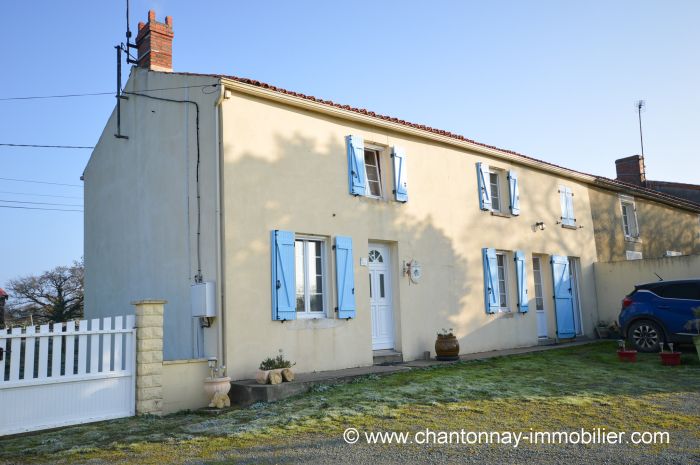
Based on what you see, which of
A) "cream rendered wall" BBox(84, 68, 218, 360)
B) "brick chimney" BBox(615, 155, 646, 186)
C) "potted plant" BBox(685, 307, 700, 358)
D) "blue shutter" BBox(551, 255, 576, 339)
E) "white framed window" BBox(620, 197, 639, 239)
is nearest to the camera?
"cream rendered wall" BBox(84, 68, 218, 360)

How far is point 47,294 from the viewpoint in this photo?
27062mm

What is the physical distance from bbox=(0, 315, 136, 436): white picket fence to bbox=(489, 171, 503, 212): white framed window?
30.6ft

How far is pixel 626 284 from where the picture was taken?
1641cm

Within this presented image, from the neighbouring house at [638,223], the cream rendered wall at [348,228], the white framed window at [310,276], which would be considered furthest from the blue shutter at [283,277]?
the neighbouring house at [638,223]

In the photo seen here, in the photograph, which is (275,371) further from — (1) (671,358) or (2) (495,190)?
(2) (495,190)

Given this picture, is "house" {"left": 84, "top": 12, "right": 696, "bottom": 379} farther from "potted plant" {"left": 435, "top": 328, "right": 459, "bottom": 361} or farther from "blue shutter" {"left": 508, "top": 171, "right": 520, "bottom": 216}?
"potted plant" {"left": 435, "top": 328, "right": 459, "bottom": 361}

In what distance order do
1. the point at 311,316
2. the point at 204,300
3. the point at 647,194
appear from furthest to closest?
1. the point at 647,194
2. the point at 311,316
3. the point at 204,300

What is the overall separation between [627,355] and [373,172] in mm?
5866

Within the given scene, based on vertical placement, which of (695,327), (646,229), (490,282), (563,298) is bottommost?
(695,327)

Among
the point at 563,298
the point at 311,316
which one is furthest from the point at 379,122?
the point at 563,298

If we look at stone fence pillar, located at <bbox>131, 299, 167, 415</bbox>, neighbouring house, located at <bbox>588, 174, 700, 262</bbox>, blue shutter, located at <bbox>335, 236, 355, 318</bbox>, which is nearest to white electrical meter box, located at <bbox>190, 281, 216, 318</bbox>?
stone fence pillar, located at <bbox>131, 299, 167, 415</bbox>

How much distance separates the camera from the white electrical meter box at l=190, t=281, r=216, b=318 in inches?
349

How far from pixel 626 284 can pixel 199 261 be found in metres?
12.2

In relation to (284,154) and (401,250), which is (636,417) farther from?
(284,154)
